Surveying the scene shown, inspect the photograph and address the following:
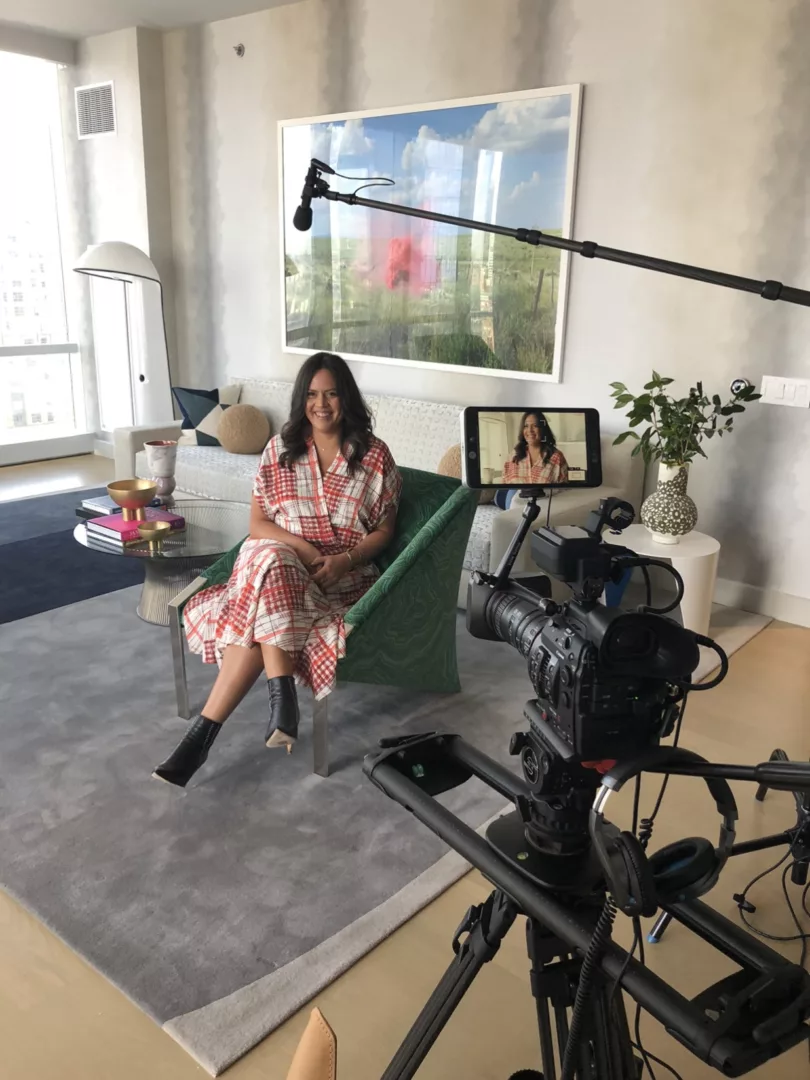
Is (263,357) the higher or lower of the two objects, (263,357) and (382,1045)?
the higher

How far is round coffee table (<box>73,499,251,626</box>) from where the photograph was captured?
2.72 metres

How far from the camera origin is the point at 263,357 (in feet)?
16.1

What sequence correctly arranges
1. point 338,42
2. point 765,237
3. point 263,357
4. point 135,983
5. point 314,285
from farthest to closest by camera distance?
point 263,357 → point 314,285 → point 338,42 → point 765,237 → point 135,983

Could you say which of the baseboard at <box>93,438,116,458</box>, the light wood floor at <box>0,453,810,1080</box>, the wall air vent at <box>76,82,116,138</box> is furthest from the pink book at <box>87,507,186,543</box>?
the wall air vent at <box>76,82,116,138</box>

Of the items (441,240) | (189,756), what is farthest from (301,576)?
(441,240)

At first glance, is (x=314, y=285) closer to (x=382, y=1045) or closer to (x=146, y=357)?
(x=146, y=357)

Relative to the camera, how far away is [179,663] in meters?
2.45

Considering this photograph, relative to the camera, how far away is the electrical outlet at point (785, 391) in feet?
10.0

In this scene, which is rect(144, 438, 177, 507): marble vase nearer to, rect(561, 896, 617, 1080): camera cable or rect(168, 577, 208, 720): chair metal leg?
rect(168, 577, 208, 720): chair metal leg

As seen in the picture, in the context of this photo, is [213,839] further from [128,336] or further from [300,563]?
[128,336]

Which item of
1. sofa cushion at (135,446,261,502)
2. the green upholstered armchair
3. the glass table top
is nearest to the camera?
the green upholstered armchair

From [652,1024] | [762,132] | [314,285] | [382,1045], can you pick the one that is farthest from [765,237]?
[382,1045]

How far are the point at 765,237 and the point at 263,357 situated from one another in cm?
281

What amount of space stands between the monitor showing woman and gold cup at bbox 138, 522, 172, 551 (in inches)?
72.1
